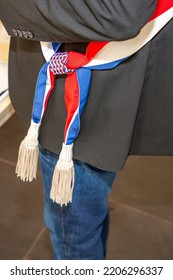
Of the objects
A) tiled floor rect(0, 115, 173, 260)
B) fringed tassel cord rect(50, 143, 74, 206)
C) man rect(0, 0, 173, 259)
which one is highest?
man rect(0, 0, 173, 259)

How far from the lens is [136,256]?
148 cm

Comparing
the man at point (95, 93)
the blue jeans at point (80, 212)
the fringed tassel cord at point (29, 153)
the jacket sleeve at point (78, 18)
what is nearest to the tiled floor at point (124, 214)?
the blue jeans at point (80, 212)

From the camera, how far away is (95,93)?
2.38ft

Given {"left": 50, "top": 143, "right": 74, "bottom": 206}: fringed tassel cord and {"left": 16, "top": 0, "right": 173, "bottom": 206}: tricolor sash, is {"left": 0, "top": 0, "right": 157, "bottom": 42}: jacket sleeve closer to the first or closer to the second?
{"left": 16, "top": 0, "right": 173, "bottom": 206}: tricolor sash

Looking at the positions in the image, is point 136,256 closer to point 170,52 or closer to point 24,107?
point 24,107

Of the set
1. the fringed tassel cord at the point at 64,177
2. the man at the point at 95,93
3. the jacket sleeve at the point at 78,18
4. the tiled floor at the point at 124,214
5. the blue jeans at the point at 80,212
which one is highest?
the jacket sleeve at the point at 78,18

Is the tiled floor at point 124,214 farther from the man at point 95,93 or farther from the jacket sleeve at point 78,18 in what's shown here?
the jacket sleeve at point 78,18

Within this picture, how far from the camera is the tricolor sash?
66cm

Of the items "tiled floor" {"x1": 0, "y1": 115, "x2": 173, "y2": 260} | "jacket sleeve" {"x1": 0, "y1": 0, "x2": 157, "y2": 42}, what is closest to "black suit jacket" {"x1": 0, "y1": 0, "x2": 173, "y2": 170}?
"jacket sleeve" {"x1": 0, "y1": 0, "x2": 157, "y2": 42}

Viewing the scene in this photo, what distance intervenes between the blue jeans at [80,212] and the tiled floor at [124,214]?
43 centimetres

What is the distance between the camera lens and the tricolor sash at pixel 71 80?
2.17 feet

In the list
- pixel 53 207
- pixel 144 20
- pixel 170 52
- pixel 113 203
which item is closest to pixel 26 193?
pixel 113 203

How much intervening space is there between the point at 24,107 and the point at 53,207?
0.23 m

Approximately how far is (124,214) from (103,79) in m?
0.97
